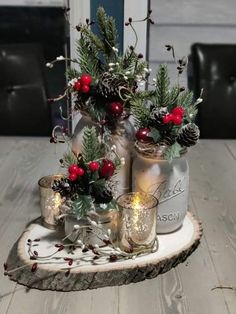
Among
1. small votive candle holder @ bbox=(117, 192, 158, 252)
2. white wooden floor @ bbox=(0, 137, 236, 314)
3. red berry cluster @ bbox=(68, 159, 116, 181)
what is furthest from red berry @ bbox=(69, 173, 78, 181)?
white wooden floor @ bbox=(0, 137, 236, 314)

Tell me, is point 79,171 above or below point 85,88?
below

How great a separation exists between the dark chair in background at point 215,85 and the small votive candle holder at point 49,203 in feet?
4.17

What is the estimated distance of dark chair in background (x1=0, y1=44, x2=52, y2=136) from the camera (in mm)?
2146

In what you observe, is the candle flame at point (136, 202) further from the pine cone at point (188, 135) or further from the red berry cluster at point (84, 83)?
the red berry cluster at point (84, 83)

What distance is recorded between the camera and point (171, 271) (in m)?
0.94

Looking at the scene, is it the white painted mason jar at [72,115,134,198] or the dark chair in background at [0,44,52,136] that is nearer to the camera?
the white painted mason jar at [72,115,134,198]

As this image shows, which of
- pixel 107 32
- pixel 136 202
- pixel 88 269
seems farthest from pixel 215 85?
pixel 88 269

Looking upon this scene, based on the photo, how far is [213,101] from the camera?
7.18 feet

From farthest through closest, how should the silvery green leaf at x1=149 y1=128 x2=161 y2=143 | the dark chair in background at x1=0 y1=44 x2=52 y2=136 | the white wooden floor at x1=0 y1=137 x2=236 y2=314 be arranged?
the dark chair in background at x1=0 y1=44 x2=52 y2=136, the silvery green leaf at x1=149 y1=128 x2=161 y2=143, the white wooden floor at x1=0 y1=137 x2=236 y2=314

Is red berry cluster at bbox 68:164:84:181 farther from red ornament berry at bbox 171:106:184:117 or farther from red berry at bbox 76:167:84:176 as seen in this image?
red ornament berry at bbox 171:106:184:117

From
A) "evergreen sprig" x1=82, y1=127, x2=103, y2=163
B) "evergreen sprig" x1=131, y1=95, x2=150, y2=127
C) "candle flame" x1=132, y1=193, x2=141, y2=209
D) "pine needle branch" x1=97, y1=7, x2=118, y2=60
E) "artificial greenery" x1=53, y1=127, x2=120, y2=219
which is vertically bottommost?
"candle flame" x1=132, y1=193, x2=141, y2=209

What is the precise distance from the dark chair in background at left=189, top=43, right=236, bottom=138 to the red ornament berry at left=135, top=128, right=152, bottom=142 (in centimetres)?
126

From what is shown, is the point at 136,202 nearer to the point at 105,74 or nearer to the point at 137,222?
the point at 137,222

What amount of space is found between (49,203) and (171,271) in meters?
0.30
